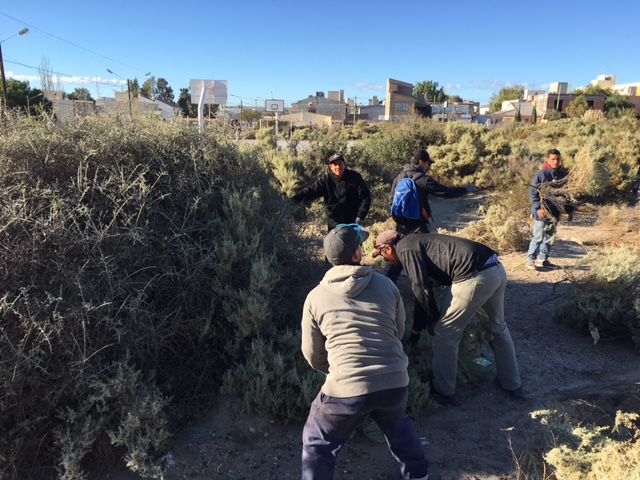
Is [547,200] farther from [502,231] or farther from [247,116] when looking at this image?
[247,116]

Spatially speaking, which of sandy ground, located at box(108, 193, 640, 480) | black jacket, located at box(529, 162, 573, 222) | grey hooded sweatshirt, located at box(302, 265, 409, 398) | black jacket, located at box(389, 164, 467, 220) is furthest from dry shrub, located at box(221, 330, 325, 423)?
black jacket, located at box(529, 162, 573, 222)

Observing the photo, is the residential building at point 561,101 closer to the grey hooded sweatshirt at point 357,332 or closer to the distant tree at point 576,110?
the distant tree at point 576,110

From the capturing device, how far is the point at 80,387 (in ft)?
9.36

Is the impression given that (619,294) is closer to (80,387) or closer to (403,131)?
(80,387)

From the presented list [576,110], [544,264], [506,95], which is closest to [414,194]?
[544,264]

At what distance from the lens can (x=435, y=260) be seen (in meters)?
3.36

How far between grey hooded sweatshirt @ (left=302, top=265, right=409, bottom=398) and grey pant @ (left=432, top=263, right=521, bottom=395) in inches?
45.0

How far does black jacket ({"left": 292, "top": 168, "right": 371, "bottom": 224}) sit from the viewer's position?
562 cm

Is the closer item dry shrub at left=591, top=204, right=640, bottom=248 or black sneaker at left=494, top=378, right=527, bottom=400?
black sneaker at left=494, top=378, right=527, bottom=400

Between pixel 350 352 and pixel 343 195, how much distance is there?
139 inches

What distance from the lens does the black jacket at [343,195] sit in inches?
221

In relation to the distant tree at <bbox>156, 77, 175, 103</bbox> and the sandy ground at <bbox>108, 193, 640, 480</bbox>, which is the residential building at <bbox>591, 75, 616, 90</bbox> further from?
the sandy ground at <bbox>108, 193, 640, 480</bbox>

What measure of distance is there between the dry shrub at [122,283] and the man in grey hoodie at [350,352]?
1186 millimetres

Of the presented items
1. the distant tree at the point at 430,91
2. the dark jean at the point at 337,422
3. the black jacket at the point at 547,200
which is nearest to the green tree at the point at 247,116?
the dark jean at the point at 337,422
